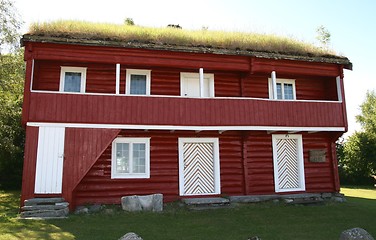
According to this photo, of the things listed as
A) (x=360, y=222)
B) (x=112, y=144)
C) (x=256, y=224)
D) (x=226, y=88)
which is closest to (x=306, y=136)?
(x=226, y=88)

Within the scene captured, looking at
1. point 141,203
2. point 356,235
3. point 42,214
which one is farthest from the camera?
point 141,203

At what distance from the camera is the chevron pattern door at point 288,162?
1542 cm

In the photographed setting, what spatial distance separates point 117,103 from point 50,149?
2.92m

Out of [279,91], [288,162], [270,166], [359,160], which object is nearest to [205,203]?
[270,166]

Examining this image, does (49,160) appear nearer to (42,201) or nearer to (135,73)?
(42,201)

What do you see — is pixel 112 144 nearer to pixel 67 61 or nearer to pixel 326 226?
pixel 67 61

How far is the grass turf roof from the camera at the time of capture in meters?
13.2

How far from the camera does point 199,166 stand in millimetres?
14602

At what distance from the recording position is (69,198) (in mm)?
11953

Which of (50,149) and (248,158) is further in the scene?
(248,158)

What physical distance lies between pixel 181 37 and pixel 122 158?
18.9 ft

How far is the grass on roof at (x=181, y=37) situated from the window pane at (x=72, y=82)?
1.82 metres

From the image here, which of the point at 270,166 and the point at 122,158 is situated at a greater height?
the point at 122,158

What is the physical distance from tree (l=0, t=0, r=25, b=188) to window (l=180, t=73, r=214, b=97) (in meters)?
10.5
